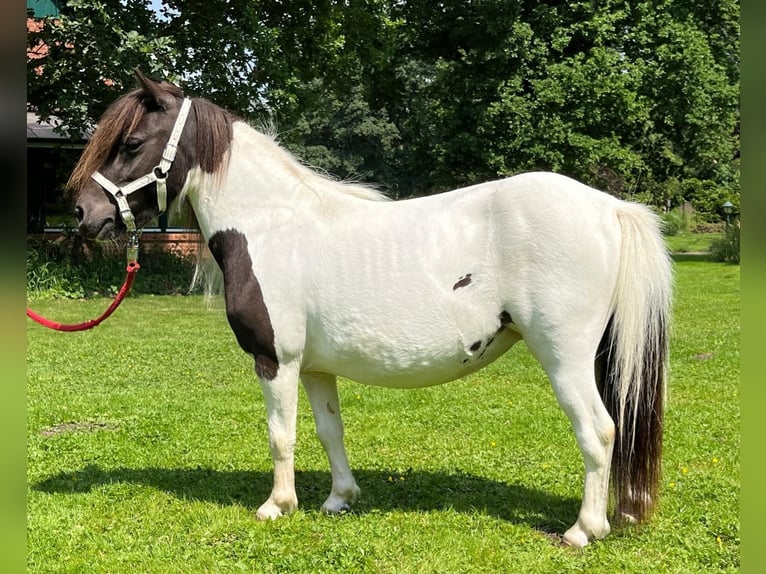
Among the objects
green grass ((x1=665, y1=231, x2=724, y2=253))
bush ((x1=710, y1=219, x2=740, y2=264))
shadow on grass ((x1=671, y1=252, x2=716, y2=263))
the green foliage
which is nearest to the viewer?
the green foliage

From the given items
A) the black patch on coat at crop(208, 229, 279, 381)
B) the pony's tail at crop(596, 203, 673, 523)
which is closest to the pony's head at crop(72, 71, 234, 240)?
the black patch on coat at crop(208, 229, 279, 381)

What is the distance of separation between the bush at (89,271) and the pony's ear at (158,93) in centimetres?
1244

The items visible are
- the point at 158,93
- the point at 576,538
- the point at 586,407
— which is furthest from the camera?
the point at 158,93

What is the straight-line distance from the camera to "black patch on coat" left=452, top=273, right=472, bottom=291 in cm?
373

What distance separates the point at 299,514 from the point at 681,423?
3.79m

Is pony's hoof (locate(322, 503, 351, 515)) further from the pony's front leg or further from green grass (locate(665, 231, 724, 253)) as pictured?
green grass (locate(665, 231, 724, 253))

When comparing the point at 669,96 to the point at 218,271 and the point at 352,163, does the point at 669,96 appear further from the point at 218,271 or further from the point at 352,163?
the point at 352,163

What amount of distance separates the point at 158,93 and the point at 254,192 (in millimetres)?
792

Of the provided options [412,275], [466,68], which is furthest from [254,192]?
[466,68]

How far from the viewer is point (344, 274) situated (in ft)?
12.8

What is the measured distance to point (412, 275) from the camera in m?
3.80

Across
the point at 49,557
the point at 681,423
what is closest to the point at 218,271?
the point at 49,557

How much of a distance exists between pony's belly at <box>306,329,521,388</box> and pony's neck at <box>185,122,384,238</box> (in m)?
0.92

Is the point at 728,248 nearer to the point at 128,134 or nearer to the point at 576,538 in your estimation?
the point at 576,538
